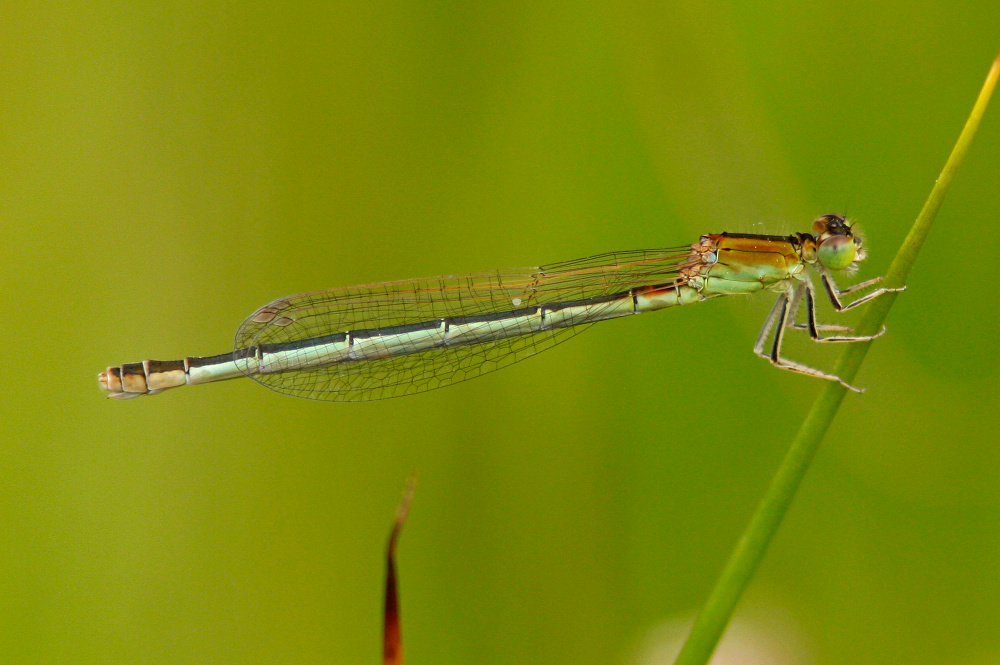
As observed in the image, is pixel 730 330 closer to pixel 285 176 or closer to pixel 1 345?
pixel 285 176

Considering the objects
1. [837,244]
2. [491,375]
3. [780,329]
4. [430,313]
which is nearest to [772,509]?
[780,329]

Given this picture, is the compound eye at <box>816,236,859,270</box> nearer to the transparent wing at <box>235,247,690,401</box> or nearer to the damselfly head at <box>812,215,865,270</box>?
the damselfly head at <box>812,215,865,270</box>

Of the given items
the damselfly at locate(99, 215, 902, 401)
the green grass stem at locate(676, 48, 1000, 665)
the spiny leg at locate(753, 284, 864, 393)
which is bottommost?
the green grass stem at locate(676, 48, 1000, 665)

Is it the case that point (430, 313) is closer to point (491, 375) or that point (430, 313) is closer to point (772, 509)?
point (491, 375)

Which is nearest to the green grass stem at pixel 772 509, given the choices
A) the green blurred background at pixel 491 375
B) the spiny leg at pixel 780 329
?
the spiny leg at pixel 780 329

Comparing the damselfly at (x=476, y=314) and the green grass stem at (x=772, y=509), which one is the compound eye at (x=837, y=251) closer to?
the damselfly at (x=476, y=314)

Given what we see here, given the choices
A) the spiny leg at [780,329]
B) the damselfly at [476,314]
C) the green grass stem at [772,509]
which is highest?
the damselfly at [476,314]

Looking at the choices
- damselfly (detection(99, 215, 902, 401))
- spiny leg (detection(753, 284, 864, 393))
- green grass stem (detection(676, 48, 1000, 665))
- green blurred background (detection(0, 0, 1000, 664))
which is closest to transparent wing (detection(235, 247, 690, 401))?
damselfly (detection(99, 215, 902, 401))
